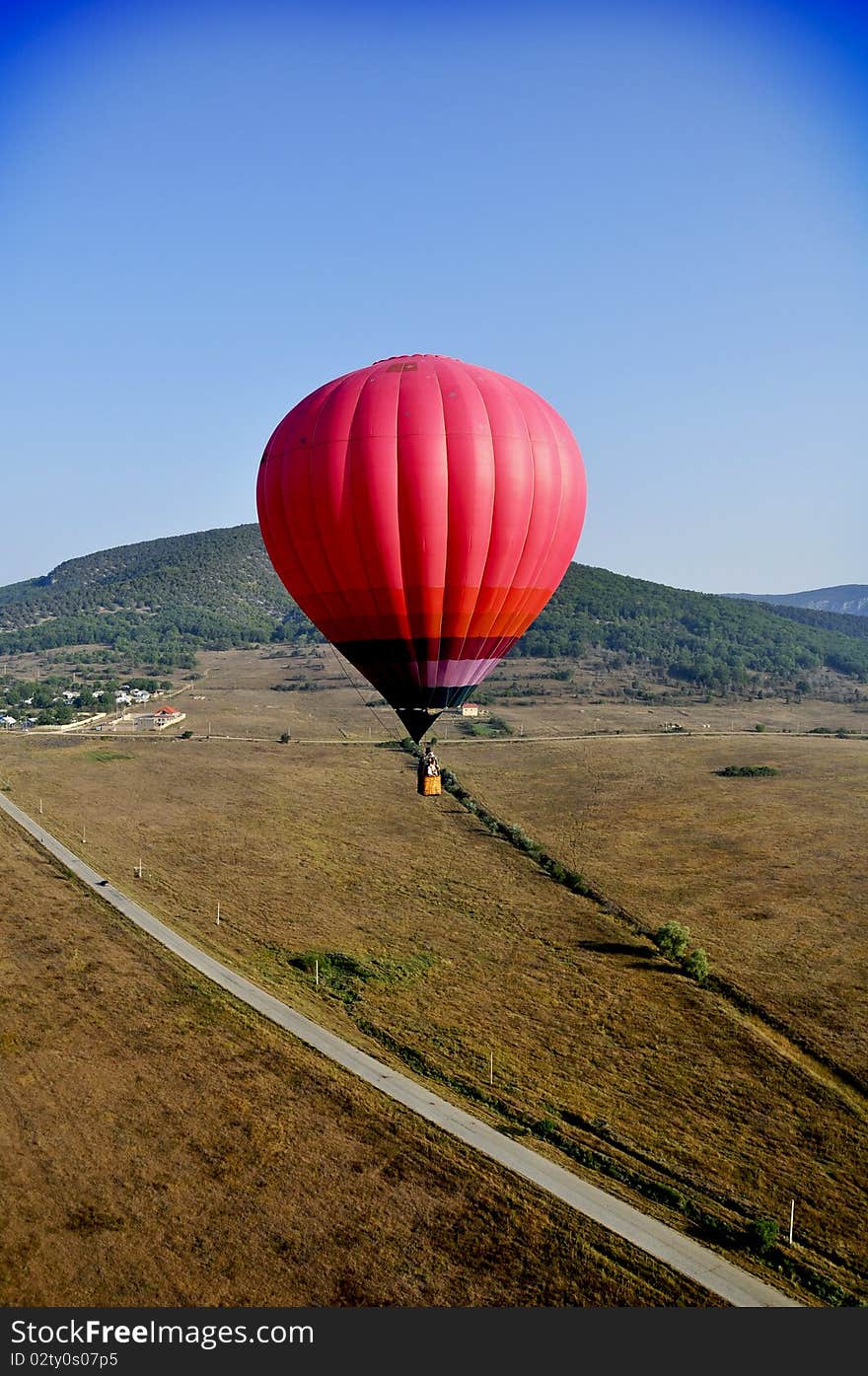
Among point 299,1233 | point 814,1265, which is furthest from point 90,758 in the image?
point 814,1265

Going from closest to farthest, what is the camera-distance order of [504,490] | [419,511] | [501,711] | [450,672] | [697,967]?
[419,511]
[504,490]
[450,672]
[697,967]
[501,711]

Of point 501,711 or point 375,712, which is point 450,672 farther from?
point 501,711

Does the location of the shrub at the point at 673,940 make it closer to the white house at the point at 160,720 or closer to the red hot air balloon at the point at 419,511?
the red hot air balloon at the point at 419,511

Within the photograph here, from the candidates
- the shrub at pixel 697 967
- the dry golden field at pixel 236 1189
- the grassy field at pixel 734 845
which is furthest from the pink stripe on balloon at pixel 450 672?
the grassy field at pixel 734 845

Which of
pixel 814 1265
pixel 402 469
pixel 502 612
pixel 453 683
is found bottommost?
pixel 814 1265

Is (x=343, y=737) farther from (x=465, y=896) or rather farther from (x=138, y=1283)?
(x=138, y=1283)

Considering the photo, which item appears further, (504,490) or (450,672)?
(450,672)

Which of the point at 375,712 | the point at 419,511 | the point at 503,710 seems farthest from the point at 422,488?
the point at 503,710
